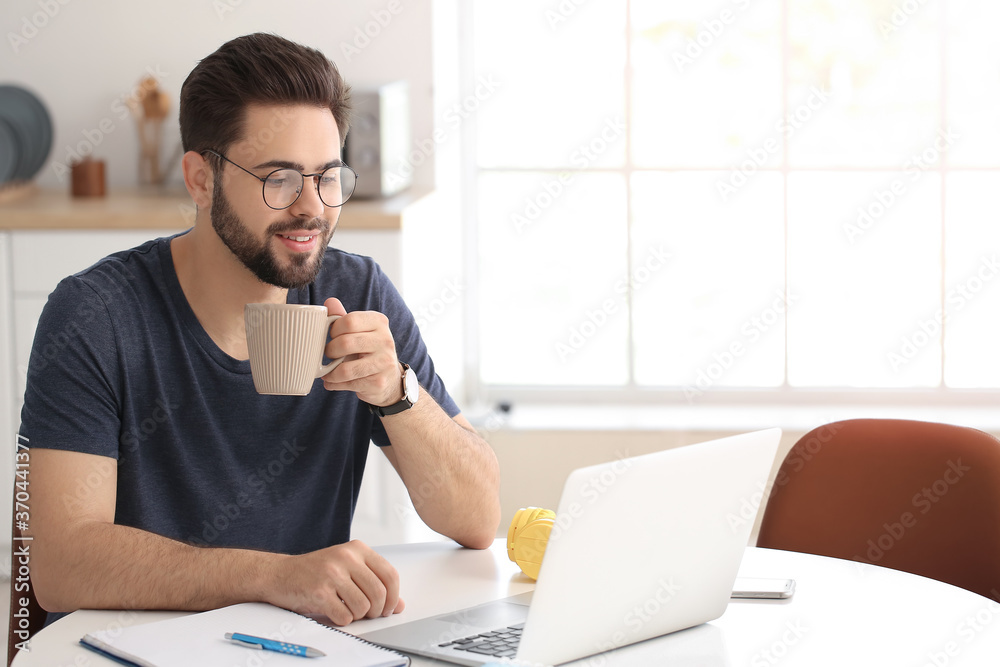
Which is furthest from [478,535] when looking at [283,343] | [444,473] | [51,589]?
[51,589]

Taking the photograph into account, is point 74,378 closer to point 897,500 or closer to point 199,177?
point 199,177

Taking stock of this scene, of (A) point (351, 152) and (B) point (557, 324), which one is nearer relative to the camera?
(A) point (351, 152)

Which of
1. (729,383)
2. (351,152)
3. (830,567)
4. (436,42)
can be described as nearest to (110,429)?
(830,567)

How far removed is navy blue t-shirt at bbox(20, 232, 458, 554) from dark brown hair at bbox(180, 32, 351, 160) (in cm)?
19

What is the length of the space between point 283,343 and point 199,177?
1.43ft

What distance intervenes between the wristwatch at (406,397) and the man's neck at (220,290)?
0.70ft

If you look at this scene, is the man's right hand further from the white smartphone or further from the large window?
the large window

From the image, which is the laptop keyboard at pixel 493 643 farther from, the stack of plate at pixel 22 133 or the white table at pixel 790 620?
the stack of plate at pixel 22 133

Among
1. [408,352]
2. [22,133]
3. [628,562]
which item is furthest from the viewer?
[22,133]

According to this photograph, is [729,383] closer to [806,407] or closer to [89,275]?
[806,407]

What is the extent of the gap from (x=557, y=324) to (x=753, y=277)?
63 centimetres

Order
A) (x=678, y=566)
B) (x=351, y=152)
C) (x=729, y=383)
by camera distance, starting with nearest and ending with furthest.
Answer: (x=678, y=566), (x=351, y=152), (x=729, y=383)

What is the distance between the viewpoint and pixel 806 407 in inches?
134

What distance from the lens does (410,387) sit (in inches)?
58.2
